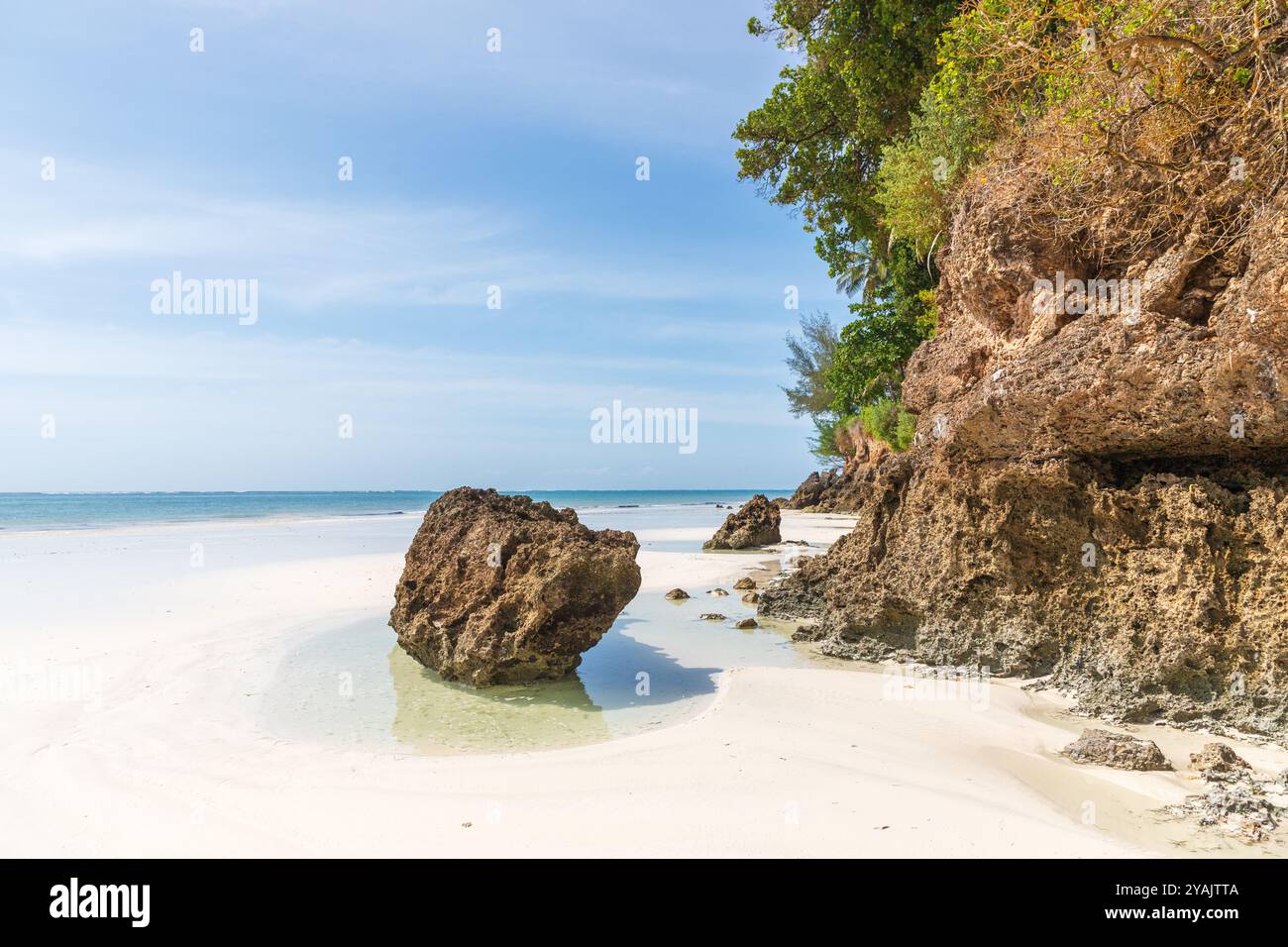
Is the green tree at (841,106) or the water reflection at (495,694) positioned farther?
the green tree at (841,106)

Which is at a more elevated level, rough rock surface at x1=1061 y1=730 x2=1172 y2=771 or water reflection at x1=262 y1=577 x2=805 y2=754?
rough rock surface at x1=1061 y1=730 x2=1172 y2=771

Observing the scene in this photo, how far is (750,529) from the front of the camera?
19.9 metres

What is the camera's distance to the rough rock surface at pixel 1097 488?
535 centimetres

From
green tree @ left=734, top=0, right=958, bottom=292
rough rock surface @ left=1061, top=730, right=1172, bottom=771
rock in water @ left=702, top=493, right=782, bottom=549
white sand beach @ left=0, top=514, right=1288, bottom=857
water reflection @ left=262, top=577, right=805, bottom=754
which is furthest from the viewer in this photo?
rock in water @ left=702, top=493, right=782, bottom=549

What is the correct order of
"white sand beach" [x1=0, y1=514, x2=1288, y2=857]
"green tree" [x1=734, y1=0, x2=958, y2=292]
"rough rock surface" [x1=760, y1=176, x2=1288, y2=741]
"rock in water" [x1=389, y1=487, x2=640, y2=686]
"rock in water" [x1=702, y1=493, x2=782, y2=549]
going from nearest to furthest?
1. "white sand beach" [x1=0, y1=514, x2=1288, y2=857]
2. "rough rock surface" [x1=760, y1=176, x2=1288, y2=741]
3. "rock in water" [x1=389, y1=487, x2=640, y2=686]
4. "green tree" [x1=734, y1=0, x2=958, y2=292]
5. "rock in water" [x1=702, y1=493, x2=782, y2=549]

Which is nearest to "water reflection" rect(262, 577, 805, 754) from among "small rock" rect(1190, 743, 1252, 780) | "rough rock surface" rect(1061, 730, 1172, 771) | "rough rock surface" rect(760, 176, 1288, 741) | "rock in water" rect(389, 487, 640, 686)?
"rock in water" rect(389, 487, 640, 686)

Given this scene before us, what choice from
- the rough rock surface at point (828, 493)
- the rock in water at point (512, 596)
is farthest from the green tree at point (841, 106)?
the rough rock surface at point (828, 493)

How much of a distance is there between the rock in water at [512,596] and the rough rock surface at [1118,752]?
4.01 m

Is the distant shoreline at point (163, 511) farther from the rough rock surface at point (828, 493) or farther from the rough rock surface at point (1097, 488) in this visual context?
the rough rock surface at point (1097, 488)

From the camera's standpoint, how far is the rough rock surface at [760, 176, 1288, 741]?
17.6 feet

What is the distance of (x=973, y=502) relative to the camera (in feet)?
24.2

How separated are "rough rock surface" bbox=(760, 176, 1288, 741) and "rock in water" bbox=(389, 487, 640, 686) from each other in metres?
2.93

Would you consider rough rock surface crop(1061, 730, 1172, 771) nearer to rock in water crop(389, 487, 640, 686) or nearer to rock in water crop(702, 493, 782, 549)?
rock in water crop(389, 487, 640, 686)

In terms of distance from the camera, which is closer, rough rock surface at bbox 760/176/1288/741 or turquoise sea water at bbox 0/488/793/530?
rough rock surface at bbox 760/176/1288/741
